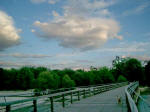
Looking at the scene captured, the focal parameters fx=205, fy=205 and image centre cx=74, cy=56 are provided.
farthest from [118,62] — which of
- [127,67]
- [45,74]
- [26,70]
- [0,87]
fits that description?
[45,74]

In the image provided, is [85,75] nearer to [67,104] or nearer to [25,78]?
[25,78]

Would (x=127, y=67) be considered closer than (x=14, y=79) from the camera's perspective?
No

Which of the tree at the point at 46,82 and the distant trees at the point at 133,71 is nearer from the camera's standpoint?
the tree at the point at 46,82

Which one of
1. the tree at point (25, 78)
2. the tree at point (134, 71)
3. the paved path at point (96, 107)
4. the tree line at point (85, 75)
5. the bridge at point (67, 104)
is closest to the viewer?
the bridge at point (67, 104)

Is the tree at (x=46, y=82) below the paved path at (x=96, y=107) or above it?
above

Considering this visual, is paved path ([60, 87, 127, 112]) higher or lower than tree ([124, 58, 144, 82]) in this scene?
lower

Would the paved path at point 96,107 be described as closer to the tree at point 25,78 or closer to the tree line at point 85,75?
the tree line at point 85,75

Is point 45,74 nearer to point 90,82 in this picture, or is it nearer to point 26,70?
point 90,82

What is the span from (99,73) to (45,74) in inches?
1548

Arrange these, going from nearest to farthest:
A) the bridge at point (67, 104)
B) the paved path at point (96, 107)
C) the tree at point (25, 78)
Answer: the bridge at point (67, 104) < the paved path at point (96, 107) < the tree at point (25, 78)

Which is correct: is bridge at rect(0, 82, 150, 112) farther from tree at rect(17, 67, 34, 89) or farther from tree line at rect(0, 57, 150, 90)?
tree at rect(17, 67, 34, 89)

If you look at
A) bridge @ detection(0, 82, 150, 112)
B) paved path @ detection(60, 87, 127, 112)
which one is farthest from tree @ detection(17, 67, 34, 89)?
paved path @ detection(60, 87, 127, 112)

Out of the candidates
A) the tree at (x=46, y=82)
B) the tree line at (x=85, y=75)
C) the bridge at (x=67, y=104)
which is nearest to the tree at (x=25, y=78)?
the tree line at (x=85, y=75)

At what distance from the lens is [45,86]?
48.3 metres
